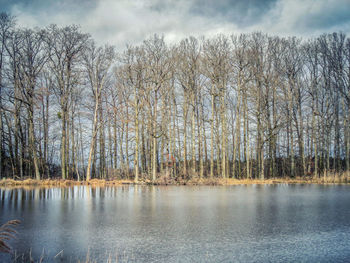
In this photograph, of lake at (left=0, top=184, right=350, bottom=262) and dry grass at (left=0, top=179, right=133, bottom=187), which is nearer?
lake at (left=0, top=184, right=350, bottom=262)

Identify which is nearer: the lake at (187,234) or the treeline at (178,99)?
the lake at (187,234)

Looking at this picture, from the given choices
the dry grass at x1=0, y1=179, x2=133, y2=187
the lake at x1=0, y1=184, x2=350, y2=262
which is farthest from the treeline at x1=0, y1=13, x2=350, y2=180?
the lake at x1=0, y1=184, x2=350, y2=262

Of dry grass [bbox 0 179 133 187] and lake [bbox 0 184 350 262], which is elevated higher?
lake [bbox 0 184 350 262]

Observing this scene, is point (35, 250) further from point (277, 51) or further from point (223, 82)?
point (277, 51)

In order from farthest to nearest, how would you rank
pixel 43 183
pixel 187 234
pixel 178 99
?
pixel 178 99 → pixel 43 183 → pixel 187 234

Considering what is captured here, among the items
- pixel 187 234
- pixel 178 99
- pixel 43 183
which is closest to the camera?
pixel 187 234

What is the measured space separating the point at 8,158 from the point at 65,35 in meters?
13.4

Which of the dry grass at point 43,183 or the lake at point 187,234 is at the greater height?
the lake at point 187,234

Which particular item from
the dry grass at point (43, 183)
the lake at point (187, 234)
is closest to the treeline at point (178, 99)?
the dry grass at point (43, 183)

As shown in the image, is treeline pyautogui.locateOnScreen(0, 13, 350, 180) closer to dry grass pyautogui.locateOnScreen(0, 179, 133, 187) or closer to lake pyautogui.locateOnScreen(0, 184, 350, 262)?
dry grass pyautogui.locateOnScreen(0, 179, 133, 187)

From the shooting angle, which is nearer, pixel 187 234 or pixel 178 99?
pixel 187 234

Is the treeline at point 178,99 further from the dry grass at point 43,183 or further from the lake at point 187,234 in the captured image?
the lake at point 187,234

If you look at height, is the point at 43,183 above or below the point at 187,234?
below

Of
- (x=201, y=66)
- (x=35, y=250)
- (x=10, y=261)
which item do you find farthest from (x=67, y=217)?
(x=201, y=66)
